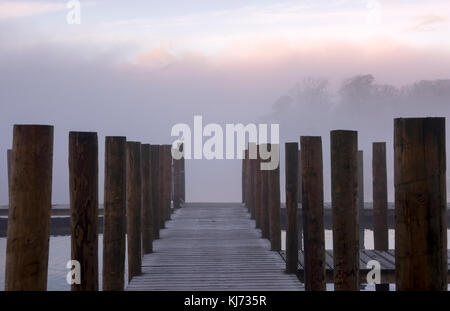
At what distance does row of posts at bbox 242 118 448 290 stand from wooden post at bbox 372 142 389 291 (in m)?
2.11

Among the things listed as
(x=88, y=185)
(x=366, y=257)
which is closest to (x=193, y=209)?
(x=366, y=257)

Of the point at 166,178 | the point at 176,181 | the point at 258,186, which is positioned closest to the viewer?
the point at 258,186

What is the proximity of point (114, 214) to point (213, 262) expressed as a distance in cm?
334

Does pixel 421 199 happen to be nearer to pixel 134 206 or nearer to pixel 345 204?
pixel 345 204

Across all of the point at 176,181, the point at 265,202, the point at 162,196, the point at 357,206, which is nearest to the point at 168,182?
the point at 162,196

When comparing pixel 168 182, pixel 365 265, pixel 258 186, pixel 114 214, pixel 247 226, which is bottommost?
pixel 365 265

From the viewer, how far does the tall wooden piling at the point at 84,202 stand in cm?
669

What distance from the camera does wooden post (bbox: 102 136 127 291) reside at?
319 inches

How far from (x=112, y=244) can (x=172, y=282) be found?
5.80 ft

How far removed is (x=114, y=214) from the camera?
817 cm

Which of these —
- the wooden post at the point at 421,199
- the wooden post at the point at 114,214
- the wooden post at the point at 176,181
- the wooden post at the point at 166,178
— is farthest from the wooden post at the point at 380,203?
the wooden post at the point at 176,181

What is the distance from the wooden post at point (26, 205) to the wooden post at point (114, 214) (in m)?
2.89
